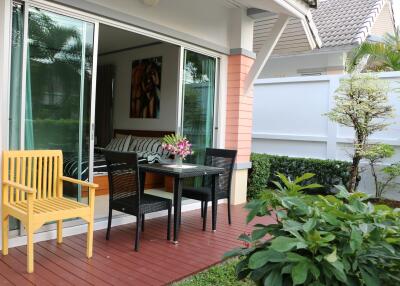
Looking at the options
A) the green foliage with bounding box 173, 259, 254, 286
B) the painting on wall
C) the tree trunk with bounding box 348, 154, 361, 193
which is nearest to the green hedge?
the tree trunk with bounding box 348, 154, 361, 193

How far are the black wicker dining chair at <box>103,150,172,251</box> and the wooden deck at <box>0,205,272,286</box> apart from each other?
0.24 m

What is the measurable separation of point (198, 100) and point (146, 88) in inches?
93.6

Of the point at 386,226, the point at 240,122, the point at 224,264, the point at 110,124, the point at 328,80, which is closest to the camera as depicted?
the point at 386,226

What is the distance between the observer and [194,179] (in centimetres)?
530

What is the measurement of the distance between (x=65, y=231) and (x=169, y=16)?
2865 mm

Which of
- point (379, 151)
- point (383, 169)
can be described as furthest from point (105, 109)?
point (383, 169)

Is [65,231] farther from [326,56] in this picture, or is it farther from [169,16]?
[326,56]

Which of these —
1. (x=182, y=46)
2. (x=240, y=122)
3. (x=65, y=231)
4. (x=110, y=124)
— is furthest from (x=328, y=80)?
(x=65, y=231)

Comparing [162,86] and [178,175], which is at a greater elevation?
[162,86]

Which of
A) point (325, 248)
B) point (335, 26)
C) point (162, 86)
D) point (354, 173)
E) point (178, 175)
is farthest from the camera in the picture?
point (335, 26)

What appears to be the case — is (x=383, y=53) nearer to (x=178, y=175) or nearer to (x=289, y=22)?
(x=289, y=22)

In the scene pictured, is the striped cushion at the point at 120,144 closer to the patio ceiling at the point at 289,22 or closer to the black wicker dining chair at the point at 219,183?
the black wicker dining chair at the point at 219,183

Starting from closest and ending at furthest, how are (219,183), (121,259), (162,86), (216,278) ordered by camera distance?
(216,278)
(121,259)
(219,183)
(162,86)

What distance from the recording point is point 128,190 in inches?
137
